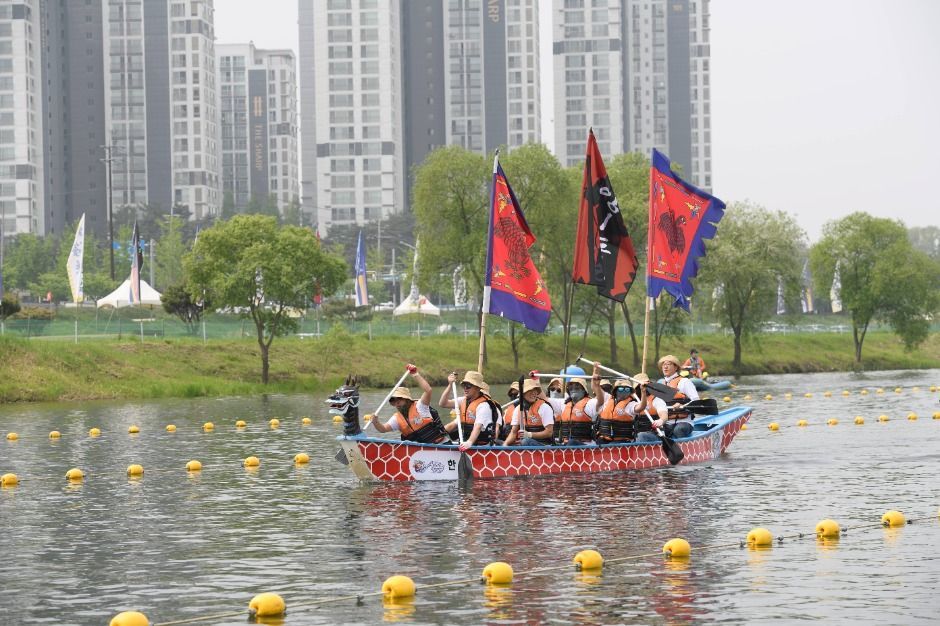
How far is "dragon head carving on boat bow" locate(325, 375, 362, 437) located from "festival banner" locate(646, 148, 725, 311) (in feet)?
35.3

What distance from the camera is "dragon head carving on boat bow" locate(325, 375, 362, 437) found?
2442 centimetres

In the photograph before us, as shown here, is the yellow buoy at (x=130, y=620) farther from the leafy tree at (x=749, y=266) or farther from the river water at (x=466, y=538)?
the leafy tree at (x=749, y=266)

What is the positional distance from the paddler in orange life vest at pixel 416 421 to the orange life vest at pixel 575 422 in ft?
9.71

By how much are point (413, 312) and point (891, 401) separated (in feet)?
194

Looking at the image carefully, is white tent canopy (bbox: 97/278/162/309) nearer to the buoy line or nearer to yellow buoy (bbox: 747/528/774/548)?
the buoy line

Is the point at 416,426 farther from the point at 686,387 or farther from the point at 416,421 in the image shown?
Result: the point at 686,387

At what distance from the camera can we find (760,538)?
19.5 metres

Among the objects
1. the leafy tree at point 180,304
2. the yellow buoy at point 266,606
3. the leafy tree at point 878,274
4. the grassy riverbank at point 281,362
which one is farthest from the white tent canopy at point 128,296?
the yellow buoy at point 266,606

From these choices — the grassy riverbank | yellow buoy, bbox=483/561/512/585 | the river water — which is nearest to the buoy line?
yellow buoy, bbox=483/561/512/585

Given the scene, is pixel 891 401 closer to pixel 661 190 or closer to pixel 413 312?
pixel 661 190

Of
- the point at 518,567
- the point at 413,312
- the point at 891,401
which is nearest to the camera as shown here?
the point at 518,567

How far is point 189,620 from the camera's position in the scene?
15.1 meters

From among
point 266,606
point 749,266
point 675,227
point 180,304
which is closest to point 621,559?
point 266,606

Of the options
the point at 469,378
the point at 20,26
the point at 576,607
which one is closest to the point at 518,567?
the point at 576,607
